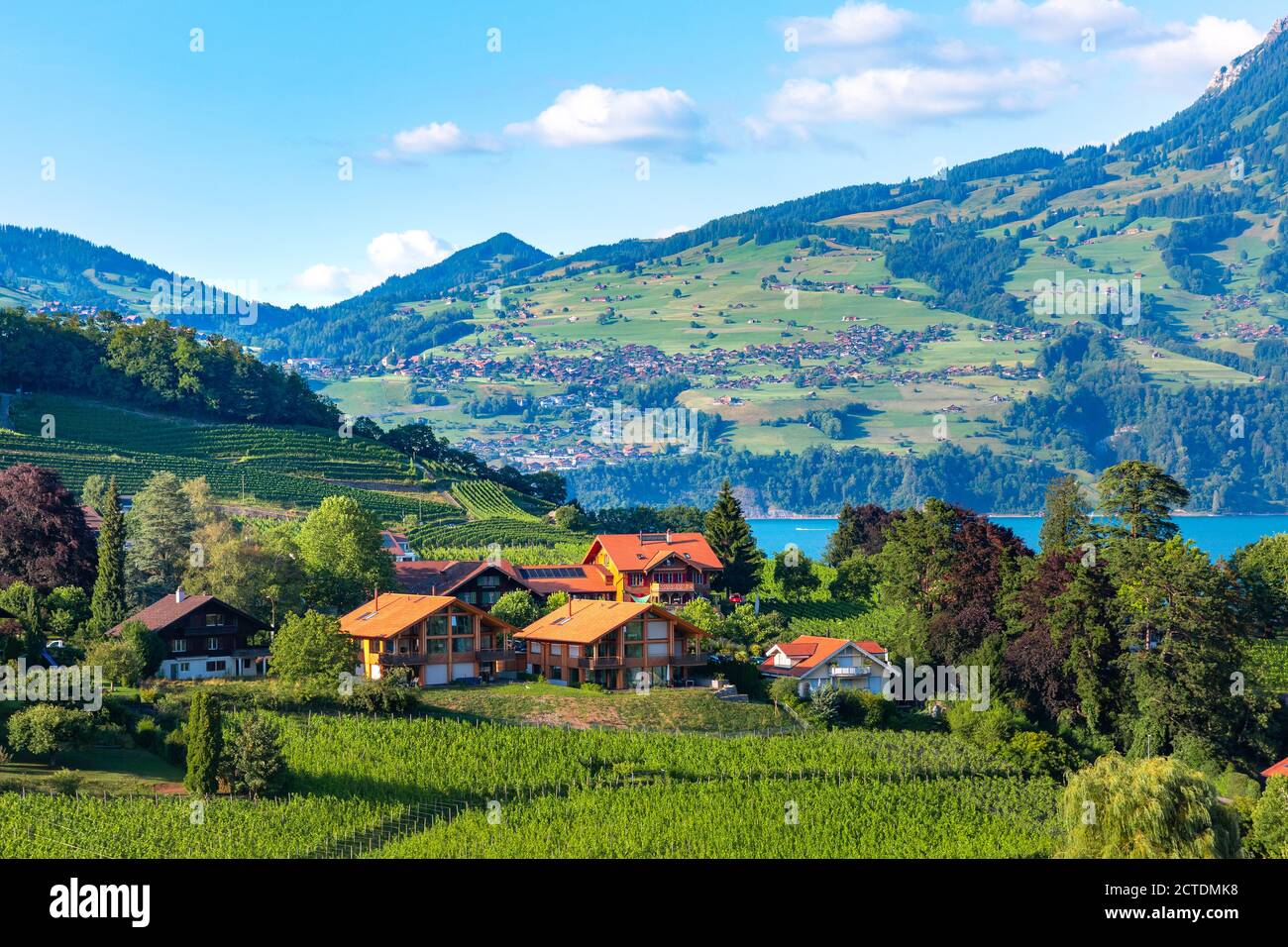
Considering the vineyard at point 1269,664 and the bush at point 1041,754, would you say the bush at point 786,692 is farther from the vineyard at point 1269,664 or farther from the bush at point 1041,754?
the vineyard at point 1269,664

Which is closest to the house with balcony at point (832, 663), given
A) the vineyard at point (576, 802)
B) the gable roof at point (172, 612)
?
the vineyard at point (576, 802)

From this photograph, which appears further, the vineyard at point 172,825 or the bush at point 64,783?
the bush at point 64,783

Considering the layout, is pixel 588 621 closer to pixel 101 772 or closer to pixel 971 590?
pixel 971 590

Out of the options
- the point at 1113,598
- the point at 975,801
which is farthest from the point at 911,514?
the point at 975,801

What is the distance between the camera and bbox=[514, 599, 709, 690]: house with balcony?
67.6 metres

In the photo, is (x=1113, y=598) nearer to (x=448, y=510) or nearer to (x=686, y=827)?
(x=686, y=827)

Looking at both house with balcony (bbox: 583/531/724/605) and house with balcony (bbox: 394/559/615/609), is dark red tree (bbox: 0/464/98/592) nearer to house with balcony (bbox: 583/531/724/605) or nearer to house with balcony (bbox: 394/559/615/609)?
house with balcony (bbox: 394/559/615/609)

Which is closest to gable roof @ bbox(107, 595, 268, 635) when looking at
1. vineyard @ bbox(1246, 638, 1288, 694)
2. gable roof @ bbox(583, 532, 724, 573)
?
gable roof @ bbox(583, 532, 724, 573)

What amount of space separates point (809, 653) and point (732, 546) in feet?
64.7

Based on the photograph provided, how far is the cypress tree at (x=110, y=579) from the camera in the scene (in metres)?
68.2

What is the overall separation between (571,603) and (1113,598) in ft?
83.4

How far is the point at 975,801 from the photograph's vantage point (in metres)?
54.8

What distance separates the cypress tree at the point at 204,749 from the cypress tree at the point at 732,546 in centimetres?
4781

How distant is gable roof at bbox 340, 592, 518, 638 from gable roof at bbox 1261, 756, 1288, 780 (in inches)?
1288
